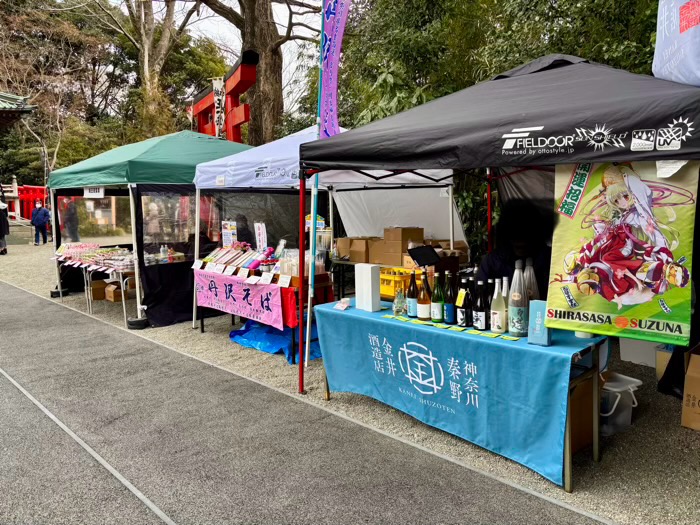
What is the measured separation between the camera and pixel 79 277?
8.61 meters

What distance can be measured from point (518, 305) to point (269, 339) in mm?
3078

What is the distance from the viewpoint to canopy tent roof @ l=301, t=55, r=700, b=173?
2.01m

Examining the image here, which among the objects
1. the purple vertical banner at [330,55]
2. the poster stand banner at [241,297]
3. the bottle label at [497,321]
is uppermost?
the purple vertical banner at [330,55]

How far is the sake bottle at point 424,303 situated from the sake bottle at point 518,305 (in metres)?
0.51

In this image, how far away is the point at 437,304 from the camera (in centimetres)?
291

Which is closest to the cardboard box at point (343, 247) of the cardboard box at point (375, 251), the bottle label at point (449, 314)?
the cardboard box at point (375, 251)

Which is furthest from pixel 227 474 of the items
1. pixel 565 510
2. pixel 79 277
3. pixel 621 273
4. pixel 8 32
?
pixel 8 32

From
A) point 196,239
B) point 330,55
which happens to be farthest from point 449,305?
point 196,239

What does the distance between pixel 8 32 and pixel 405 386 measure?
24.2 metres

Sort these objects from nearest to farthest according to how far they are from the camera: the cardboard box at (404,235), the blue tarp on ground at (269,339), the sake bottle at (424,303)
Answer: the sake bottle at (424,303) → the blue tarp on ground at (269,339) → the cardboard box at (404,235)

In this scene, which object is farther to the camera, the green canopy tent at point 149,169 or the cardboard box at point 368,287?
the green canopy tent at point 149,169

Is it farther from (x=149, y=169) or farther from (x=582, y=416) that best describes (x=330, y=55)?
(x=582, y=416)

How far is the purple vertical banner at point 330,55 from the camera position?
3893mm

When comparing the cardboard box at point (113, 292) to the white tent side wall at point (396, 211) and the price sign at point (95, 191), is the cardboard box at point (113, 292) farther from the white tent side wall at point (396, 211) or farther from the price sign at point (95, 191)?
the white tent side wall at point (396, 211)
